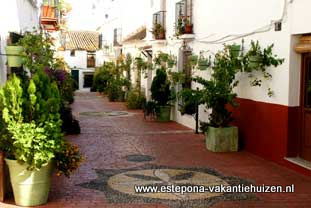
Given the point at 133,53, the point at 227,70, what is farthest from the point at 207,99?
the point at 133,53

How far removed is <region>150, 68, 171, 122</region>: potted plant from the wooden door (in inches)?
337

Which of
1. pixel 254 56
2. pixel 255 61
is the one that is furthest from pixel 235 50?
pixel 255 61

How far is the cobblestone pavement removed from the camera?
7.33m

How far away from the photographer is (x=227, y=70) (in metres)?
11.3

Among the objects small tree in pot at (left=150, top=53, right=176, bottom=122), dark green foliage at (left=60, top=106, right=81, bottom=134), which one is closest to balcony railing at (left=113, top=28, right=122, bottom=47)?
small tree in pot at (left=150, top=53, right=176, bottom=122)

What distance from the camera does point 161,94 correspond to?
58.7 feet

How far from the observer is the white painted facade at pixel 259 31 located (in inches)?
375

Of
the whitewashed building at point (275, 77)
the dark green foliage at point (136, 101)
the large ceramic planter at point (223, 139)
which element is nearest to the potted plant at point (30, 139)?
the whitewashed building at point (275, 77)

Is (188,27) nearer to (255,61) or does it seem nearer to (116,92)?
(255,61)

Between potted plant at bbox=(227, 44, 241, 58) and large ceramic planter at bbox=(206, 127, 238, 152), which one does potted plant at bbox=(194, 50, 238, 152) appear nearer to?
large ceramic planter at bbox=(206, 127, 238, 152)

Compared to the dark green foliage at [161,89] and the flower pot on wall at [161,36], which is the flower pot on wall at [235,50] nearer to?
the dark green foliage at [161,89]

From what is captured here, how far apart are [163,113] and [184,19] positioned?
4.05 meters

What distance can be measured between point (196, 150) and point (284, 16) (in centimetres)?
412

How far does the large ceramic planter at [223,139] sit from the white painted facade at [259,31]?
1.02 meters
